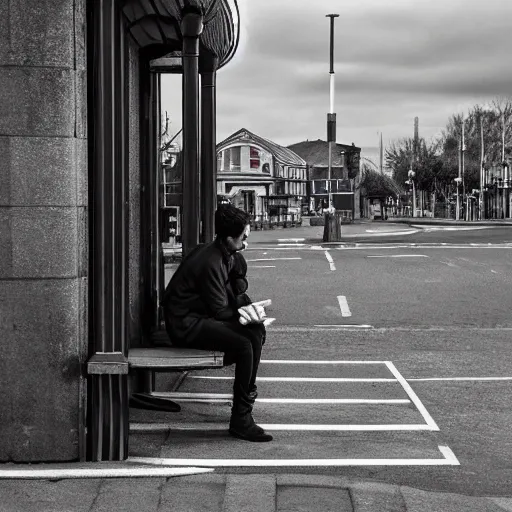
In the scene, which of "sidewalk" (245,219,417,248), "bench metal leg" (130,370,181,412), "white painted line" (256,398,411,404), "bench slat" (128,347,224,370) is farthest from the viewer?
"sidewalk" (245,219,417,248)

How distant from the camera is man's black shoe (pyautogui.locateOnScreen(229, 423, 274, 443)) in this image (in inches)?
239

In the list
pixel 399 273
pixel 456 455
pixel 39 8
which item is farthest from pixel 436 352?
pixel 399 273

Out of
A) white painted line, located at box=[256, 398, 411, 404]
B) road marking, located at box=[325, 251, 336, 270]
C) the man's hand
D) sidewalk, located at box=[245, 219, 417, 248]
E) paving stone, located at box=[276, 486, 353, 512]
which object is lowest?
sidewalk, located at box=[245, 219, 417, 248]

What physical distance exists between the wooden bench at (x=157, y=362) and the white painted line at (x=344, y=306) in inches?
284

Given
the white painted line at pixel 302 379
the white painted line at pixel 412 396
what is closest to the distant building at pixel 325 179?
the white painted line at pixel 412 396

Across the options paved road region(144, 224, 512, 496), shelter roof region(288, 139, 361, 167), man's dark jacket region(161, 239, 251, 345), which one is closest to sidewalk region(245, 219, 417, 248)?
paved road region(144, 224, 512, 496)

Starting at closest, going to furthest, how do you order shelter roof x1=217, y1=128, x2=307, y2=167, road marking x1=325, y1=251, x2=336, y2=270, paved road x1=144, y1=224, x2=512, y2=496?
1. paved road x1=144, y1=224, x2=512, y2=496
2. road marking x1=325, y1=251, x2=336, y2=270
3. shelter roof x1=217, y1=128, x2=307, y2=167

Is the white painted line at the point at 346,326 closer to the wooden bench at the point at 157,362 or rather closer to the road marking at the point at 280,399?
the road marking at the point at 280,399

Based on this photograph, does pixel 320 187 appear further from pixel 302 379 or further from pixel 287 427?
pixel 287 427

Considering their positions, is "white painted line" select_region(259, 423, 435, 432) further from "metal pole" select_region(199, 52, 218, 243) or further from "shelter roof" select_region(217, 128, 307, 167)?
"shelter roof" select_region(217, 128, 307, 167)

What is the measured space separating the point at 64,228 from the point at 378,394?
3.25m

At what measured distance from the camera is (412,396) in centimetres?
769

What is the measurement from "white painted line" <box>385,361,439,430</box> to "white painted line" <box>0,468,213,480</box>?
193 cm

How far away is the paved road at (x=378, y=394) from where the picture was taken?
5.63m
